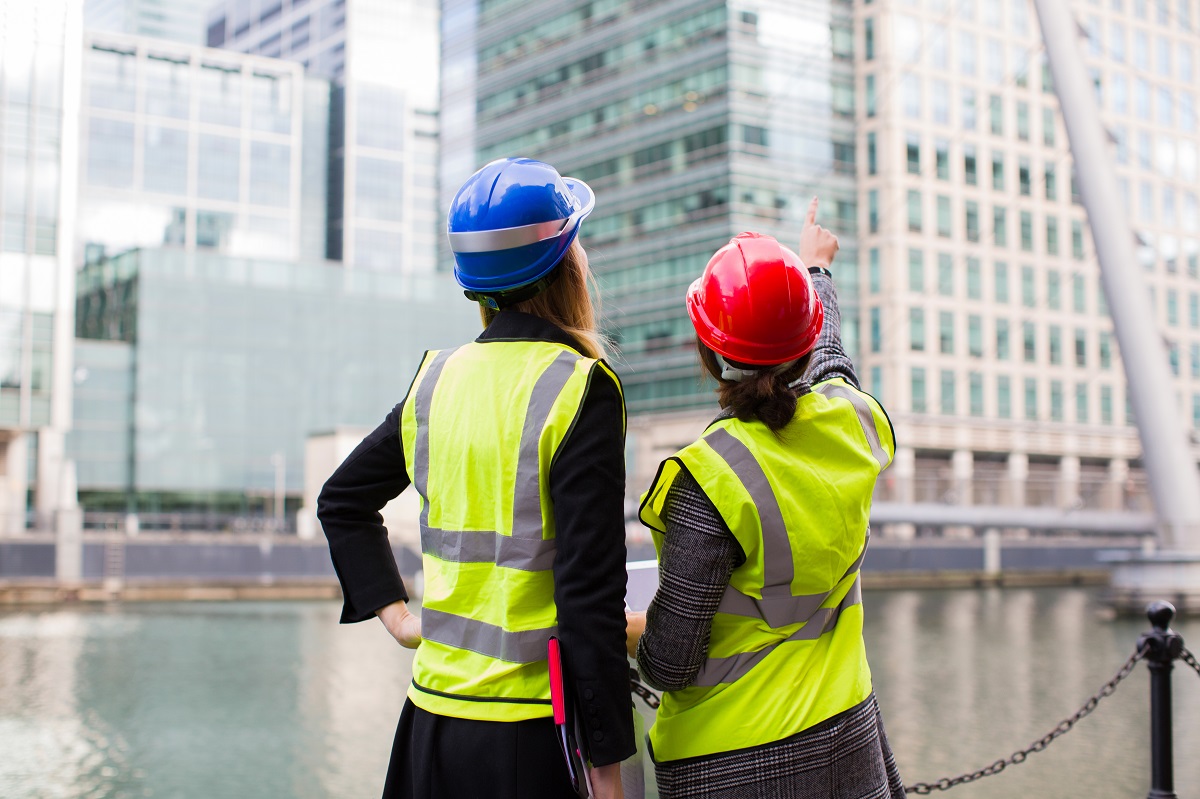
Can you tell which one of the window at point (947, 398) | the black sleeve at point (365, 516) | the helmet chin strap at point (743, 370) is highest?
the window at point (947, 398)

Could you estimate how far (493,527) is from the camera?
5.67 feet

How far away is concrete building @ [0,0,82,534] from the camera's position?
4106 centimetres

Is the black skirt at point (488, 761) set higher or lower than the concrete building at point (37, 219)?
lower

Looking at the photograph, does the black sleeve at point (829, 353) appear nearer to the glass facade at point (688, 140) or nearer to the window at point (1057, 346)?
the glass facade at point (688, 140)

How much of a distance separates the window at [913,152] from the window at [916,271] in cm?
309

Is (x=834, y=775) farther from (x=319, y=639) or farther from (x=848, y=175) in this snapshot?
(x=848, y=175)

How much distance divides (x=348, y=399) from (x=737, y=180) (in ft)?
64.7

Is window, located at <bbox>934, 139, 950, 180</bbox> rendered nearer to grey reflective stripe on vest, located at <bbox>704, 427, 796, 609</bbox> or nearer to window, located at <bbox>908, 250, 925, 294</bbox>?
window, located at <bbox>908, 250, 925, 294</bbox>

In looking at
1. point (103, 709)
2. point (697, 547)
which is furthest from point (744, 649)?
point (103, 709)

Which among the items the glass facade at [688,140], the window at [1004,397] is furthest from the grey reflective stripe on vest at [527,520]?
the window at [1004,397]

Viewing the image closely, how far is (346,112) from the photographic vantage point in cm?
9950

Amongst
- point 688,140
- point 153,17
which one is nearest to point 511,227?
point 688,140

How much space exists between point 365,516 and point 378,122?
102 metres

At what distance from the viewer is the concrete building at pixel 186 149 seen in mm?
77062
